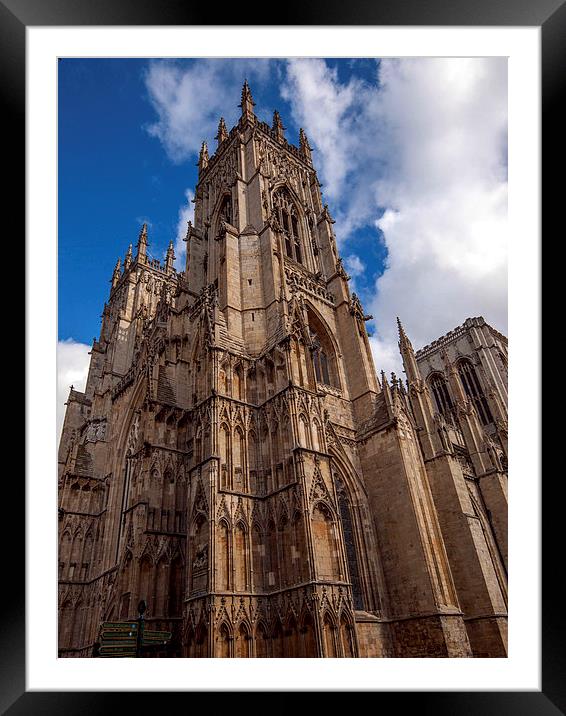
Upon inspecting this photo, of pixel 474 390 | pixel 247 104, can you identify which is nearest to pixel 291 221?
pixel 247 104

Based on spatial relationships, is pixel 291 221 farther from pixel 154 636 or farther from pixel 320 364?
pixel 154 636

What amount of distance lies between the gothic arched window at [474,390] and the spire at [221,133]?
26.7 meters

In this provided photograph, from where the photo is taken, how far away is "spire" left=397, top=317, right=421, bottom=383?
2343 cm

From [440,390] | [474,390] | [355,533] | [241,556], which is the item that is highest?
[440,390]

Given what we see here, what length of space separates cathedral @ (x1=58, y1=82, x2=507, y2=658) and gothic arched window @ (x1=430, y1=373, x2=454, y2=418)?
13323mm

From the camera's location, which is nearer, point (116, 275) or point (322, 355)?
point (322, 355)

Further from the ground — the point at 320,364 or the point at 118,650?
the point at 320,364

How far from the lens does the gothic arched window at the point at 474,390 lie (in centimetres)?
3744

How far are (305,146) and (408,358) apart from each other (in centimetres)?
1884

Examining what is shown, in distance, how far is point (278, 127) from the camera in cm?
3250

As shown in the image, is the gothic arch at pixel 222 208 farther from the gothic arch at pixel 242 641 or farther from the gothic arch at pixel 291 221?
the gothic arch at pixel 242 641
